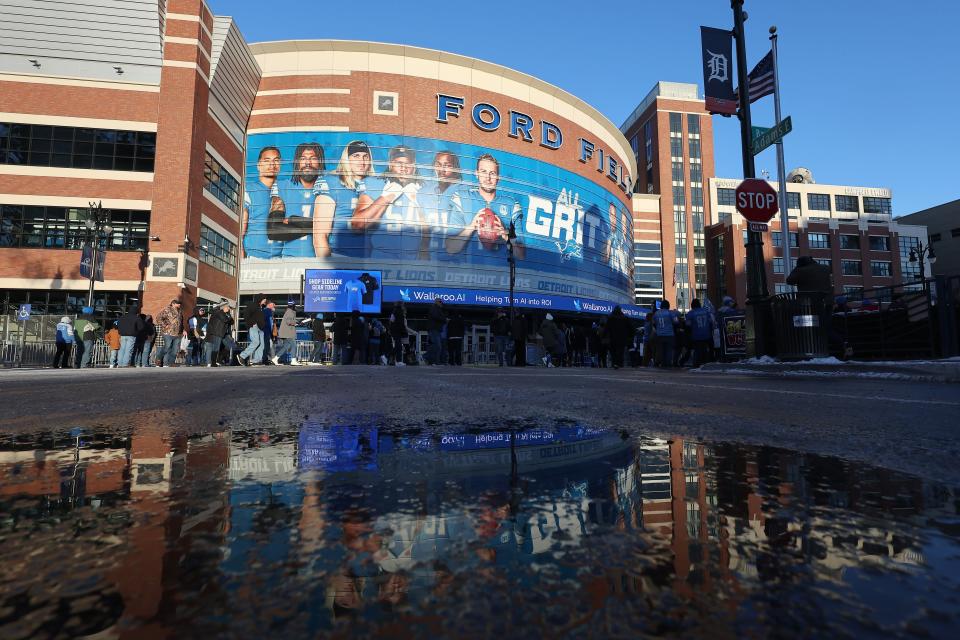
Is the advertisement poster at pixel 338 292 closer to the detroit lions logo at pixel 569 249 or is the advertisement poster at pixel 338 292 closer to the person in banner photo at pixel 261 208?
the person in banner photo at pixel 261 208

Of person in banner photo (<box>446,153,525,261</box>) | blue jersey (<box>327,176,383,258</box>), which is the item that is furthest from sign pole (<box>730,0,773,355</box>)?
blue jersey (<box>327,176,383,258</box>)

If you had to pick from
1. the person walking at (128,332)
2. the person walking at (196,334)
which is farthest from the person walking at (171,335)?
the person walking at (128,332)

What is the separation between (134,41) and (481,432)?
28.0 m

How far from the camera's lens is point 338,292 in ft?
86.2

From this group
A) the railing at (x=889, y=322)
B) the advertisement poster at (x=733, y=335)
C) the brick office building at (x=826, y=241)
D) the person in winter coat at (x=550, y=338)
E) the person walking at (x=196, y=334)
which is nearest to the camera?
the railing at (x=889, y=322)

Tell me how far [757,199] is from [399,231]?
2406cm

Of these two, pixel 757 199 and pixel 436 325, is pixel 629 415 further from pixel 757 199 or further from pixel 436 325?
pixel 436 325

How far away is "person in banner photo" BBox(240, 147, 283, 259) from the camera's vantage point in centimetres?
2928

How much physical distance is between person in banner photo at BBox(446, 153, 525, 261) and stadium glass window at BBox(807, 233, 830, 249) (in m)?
39.9

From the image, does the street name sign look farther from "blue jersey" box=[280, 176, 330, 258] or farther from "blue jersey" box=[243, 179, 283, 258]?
"blue jersey" box=[243, 179, 283, 258]

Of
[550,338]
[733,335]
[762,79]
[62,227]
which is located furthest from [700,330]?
[62,227]

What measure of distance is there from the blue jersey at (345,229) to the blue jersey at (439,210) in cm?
379

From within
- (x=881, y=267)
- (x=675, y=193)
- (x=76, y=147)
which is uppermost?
(x=675, y=193)

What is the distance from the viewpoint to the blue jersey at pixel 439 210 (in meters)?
30.8
